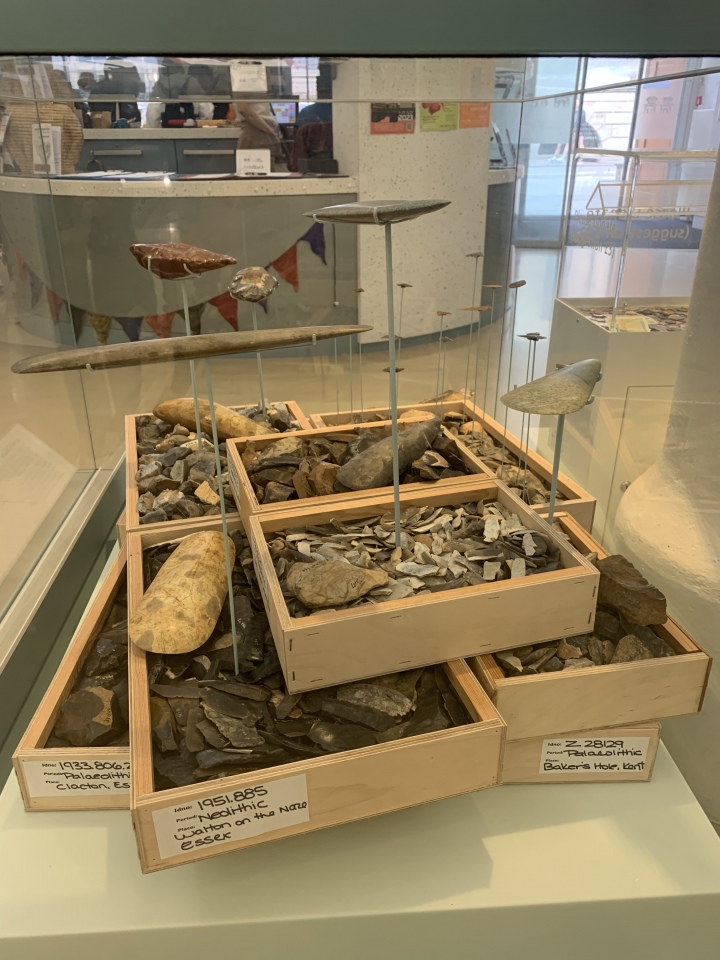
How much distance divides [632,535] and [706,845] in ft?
1.92

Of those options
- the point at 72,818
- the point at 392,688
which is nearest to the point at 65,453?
the point at 72,818

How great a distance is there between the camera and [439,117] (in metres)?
1.84

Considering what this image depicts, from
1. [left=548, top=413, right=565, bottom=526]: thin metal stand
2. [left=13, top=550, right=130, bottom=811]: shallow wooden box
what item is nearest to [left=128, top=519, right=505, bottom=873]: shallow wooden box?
[left=13, top=550, right=130, bottom=811]: shallow wooden box

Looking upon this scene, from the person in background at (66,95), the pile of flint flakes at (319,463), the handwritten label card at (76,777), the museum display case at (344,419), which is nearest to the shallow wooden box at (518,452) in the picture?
the museum display case at (344,419)

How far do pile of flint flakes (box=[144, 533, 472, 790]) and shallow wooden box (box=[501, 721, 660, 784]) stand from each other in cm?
18

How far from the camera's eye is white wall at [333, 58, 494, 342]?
5.49 feet

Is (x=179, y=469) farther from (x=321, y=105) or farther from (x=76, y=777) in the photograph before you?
(x=321, y=105)

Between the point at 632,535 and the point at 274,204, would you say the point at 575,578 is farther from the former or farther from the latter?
the point at 274,204

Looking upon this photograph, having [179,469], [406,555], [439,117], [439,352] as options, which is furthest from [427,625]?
[439,352]

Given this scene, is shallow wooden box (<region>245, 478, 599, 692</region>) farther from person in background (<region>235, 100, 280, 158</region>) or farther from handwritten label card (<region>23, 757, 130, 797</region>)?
person in background (<region>235, 100, 280, 158</region>)

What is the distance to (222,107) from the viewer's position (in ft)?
6.82

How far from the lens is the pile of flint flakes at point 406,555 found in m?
1.05

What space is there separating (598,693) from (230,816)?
569 millimetres

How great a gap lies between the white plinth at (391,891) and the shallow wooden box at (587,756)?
0.06m
